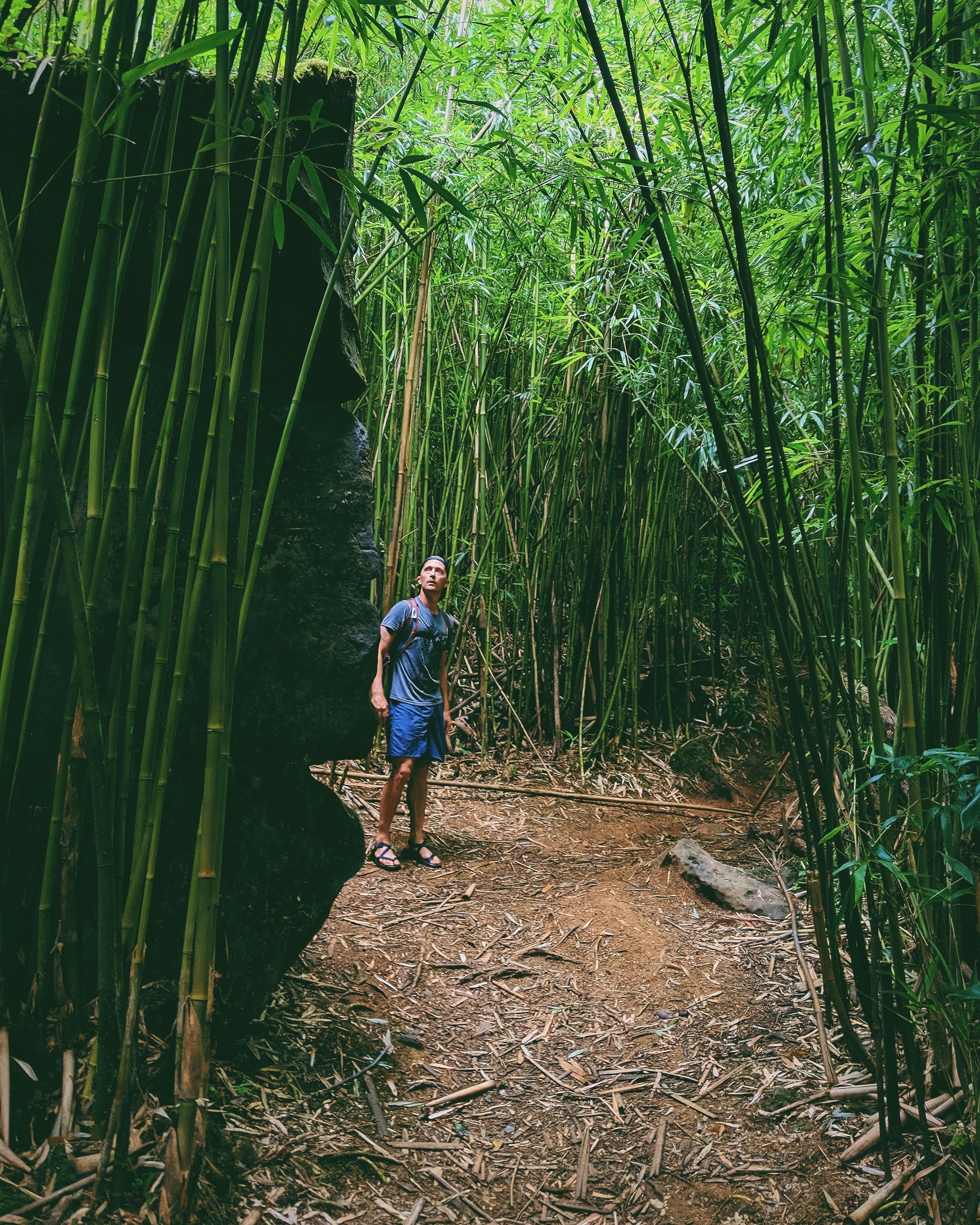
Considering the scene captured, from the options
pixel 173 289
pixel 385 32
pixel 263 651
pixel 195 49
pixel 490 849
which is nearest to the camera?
pixel 195 49

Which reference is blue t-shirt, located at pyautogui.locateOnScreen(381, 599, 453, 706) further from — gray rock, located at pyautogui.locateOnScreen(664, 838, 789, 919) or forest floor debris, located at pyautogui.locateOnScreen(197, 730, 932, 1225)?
gray rock, located at pyautogui.locateOnScreen(664, 838, 789, 919)

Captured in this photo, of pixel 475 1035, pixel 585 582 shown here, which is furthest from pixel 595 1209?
pixel 585 582

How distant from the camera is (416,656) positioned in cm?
297

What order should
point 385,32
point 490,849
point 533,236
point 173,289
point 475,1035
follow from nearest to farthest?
point 385,32 < point 173,289 < point 475,1035 < point 490,849 < point 533,236

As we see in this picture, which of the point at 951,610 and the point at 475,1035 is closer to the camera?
the point at 951,610

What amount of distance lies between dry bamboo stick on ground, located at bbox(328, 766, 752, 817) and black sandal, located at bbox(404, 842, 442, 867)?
1.84 ft

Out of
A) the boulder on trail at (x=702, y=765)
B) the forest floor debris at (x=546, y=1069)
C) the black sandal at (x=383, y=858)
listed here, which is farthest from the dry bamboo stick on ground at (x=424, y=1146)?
the boulder on trail at (x=702, y=765)

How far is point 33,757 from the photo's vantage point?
1.45 metres

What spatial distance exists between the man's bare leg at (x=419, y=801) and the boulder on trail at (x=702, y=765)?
1.68m

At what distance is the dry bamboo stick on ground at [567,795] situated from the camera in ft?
11.8

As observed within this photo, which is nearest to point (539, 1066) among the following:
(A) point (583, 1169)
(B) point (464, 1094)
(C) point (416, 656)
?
(B) point (464, 1094)

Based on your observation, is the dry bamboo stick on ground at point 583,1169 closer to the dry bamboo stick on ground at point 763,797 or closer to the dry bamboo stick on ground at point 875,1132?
the dry bamboo stick on ground at point 875,1132

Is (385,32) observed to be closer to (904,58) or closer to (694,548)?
(904,58)

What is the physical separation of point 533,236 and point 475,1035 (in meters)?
3.06
